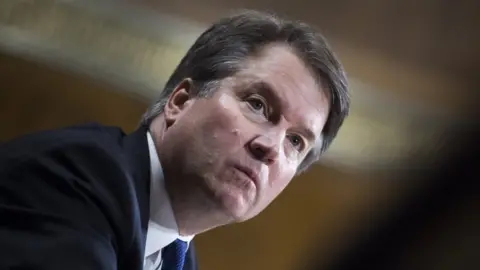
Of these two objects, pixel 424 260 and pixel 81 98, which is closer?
pixel 424 260

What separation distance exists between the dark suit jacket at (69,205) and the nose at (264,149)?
0.13 m

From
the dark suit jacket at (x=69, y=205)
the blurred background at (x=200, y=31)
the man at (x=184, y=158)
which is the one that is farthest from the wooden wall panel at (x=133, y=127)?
the dark suit jacket at (x=69, y=205)

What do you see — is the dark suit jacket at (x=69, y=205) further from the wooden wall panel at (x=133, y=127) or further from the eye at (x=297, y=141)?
the wooden wall panel at (x=133, y=127)

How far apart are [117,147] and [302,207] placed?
3.78 feet

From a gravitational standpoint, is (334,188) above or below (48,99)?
above

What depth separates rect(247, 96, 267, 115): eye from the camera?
0.77 meters

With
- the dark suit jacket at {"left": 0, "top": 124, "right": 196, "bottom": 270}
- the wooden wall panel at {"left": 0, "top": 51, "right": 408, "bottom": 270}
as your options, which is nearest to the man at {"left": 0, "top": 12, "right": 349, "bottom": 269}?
the dark suit jacket at {"left": 0, "top": 124, "right": 196, "bottom": 270}

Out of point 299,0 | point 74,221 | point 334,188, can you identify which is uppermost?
point 299,0

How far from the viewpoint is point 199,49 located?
2.75 ft

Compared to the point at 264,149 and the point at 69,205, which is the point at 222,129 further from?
the point at 69,205

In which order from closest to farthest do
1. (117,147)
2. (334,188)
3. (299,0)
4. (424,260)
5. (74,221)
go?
(424,260) → (74,221) → (117,147) → (299,0) → (334,188)

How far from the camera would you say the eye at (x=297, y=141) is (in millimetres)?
805

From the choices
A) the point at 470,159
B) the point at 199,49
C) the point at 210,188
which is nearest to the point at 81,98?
the point at 199,49

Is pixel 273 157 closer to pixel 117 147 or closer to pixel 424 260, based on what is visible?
pixel 117 147
